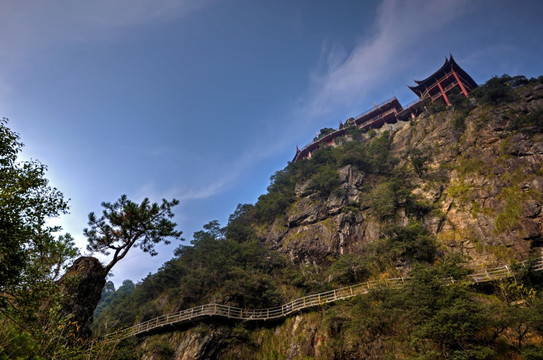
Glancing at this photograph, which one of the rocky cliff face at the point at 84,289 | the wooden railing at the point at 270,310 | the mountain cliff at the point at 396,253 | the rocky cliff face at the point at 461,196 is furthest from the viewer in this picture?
the rocky cliff face at the point at 461,196

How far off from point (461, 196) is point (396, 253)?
10.1m

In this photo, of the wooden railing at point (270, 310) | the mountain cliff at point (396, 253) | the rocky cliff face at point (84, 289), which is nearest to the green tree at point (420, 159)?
the mountain cliff at point (396, 253)

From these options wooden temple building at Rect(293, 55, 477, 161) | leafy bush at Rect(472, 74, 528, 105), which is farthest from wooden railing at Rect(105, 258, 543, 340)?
wooden temple building at Rect(293, 55, 477, 161)

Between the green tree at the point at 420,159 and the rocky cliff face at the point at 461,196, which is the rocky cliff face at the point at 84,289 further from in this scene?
the green tree at the point at 420,159

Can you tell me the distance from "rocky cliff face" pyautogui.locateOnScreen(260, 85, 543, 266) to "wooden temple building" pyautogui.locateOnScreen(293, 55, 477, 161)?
18.9 feet

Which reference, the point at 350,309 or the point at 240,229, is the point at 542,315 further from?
the point at 240,229

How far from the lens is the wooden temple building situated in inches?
1624

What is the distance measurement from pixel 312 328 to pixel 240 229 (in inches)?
759

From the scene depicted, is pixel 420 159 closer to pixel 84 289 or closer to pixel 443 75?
pixel 443 75

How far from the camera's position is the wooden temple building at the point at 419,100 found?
41.2 meters

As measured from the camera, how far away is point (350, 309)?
18094mm

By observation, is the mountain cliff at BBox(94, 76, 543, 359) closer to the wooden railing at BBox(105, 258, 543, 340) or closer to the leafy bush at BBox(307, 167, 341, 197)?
the leafy bush at BBox(307, 167, 341, 197)

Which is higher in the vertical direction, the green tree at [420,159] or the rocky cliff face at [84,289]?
the green tree at [420,159]

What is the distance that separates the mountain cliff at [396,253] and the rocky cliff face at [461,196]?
0.13 metres
